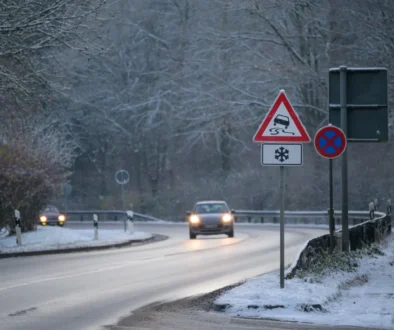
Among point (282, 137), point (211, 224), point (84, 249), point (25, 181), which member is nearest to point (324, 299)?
point (282, 137)

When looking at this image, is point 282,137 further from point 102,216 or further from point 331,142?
point 102,216

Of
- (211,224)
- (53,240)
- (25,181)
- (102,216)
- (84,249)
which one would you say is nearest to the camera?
(84,249)

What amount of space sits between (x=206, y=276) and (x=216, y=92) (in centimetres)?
2995

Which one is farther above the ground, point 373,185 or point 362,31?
point 362,31

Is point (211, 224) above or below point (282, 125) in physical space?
below

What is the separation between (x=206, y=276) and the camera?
1886 centimetres

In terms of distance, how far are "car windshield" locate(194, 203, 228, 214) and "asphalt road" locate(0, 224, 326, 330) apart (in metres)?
8.87

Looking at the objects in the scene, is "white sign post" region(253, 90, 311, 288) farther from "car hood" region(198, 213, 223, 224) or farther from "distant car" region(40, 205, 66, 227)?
"distant car" region(40, 205, 66, 227)

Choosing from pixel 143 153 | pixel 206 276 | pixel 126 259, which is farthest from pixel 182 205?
pixel 206 276

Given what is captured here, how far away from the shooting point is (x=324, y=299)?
13.5 m

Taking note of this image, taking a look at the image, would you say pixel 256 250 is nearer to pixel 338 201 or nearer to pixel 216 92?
pixel 216 92

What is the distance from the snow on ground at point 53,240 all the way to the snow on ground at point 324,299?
12.8 metres

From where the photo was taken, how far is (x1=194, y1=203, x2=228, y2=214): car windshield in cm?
3847

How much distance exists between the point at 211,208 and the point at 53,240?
9.21 meters
